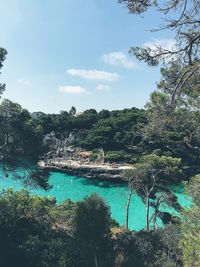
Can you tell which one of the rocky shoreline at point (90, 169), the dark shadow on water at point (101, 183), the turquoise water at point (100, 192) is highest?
the rocky shoreline at point (90, 169)

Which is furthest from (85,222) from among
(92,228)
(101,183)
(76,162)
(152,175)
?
(76,162)

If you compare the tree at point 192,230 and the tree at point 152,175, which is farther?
the tree at point 152,175

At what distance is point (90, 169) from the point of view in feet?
137

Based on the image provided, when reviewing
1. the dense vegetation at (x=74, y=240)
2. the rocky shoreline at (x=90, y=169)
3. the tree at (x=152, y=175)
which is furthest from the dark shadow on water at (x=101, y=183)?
the dense vegetation at (x=74, y=240)

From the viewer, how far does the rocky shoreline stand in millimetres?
40250

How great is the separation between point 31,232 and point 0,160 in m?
2.79

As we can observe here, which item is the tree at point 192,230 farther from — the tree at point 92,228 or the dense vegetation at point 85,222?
the tree at point 92,228

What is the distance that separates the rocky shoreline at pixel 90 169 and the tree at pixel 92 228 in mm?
24770

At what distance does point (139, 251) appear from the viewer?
14.2 metres

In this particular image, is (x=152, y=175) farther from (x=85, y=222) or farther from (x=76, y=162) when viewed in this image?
(x=76, y=162)

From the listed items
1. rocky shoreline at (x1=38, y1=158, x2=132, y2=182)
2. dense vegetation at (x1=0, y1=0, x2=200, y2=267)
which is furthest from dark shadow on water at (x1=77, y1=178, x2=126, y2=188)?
dense vegetation at (x1=0, y1=0, x2=200, y2=267)

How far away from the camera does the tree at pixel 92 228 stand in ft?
44.5

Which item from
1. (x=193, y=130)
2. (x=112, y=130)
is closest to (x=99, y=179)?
(x=112, y=130)

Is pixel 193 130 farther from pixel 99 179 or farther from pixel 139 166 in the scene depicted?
pixel 99 179
